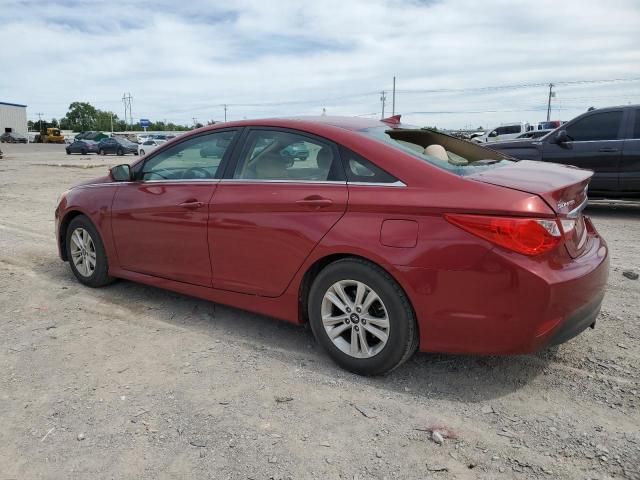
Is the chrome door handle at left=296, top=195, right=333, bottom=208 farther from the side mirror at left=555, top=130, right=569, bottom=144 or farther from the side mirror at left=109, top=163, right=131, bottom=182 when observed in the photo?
the side mirror at left=555, top=130, right=569, bottom=144

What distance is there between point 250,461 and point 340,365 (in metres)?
0.97

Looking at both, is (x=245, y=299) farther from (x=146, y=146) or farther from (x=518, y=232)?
(x=146, y=146)

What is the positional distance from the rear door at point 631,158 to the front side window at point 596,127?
195 mm

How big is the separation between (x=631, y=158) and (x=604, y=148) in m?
0.44

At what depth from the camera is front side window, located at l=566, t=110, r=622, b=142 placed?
8.70 m

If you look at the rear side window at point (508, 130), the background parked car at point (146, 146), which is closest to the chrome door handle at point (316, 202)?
the rear side window at point (508, 130)

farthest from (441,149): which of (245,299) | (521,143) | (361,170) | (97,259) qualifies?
(521,143)

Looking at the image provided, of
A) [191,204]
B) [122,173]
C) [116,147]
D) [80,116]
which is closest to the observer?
[191,204]

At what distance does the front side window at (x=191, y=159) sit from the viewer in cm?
390

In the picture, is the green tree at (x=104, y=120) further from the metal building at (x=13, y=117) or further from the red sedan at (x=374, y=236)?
the red sedan at (x=374, y=236)

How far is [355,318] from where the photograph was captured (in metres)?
3.12

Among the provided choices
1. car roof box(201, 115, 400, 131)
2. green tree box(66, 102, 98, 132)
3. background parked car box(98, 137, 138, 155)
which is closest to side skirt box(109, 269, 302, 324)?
car roof box(201, 115, 400, 131)

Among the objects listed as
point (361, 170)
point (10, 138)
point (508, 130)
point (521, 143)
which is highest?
point (508, 130)

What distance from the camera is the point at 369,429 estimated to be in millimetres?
2668
